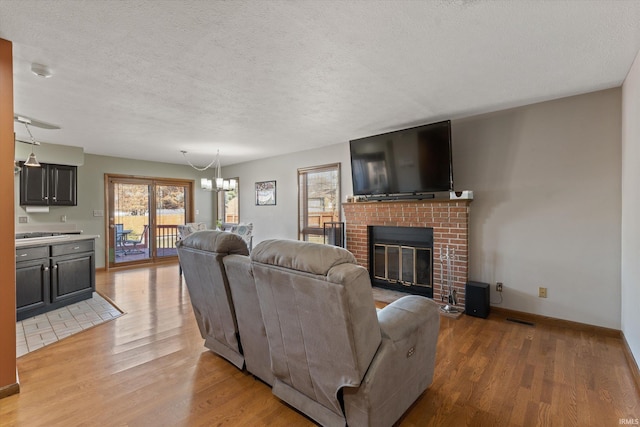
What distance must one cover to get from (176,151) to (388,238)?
4.30 m

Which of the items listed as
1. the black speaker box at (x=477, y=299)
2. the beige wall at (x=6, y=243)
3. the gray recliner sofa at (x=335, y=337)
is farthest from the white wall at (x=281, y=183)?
the beige wall at (x=6, y=243)

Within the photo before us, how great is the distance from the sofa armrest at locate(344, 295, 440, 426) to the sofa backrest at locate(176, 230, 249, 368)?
107 centimetres

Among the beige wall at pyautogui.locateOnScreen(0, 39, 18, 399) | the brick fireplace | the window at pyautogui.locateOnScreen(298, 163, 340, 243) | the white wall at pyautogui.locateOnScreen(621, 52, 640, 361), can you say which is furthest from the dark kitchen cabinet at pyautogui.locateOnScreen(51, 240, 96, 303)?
the white wall at pyautogui.locateOnScreen(621, 52, 640, 361)

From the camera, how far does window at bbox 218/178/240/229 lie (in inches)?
290

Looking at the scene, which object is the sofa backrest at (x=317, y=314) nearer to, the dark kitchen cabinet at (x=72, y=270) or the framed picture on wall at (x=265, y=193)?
the dark kitchen cabinet at (x=72, y=270)

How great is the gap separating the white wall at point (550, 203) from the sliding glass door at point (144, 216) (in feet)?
21.1

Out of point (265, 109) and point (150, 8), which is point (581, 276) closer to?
point (265, 109)

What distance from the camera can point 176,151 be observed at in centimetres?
565

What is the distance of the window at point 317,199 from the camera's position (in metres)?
5.25

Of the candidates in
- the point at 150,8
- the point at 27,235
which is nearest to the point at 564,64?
the point at 150,8

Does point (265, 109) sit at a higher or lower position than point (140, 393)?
higher

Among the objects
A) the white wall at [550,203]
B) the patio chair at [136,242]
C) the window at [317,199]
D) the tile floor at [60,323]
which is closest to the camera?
the tile floor at [60,323]

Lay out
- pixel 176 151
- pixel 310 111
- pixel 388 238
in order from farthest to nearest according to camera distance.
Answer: pixel 176 151 < pixel 388 238 < pixel 310 111

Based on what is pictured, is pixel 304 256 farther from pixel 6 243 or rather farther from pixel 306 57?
pixel 6 243
